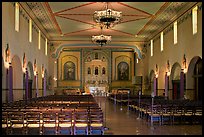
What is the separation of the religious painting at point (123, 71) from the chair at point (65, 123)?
107 feet

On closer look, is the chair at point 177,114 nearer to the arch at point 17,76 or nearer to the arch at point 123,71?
the arch at point 17,76

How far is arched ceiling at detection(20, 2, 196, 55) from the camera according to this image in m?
20.1

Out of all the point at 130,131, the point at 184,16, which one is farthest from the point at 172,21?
the point at 130,131

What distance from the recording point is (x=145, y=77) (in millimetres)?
33156

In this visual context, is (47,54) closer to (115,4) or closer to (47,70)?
(47,70)

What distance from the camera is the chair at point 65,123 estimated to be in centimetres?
889

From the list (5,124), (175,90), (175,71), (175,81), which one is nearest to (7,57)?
(5,124)

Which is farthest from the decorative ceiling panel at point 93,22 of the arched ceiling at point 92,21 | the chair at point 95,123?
the chair at point 95,123

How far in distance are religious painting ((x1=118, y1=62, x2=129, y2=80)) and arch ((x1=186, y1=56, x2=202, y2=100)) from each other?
70.1 feet

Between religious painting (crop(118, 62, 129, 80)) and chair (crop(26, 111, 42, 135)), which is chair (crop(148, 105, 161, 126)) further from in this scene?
religious painting (crop(118, 62, 129, 80))

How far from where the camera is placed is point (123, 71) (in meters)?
41.8

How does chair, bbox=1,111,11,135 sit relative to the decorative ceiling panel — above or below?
below

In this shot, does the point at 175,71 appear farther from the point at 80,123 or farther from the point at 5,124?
the point at 5,124

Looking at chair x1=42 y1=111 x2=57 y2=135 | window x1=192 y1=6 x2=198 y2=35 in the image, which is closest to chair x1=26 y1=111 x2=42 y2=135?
chair x1=42 y1=111 x2=57 y2=135
